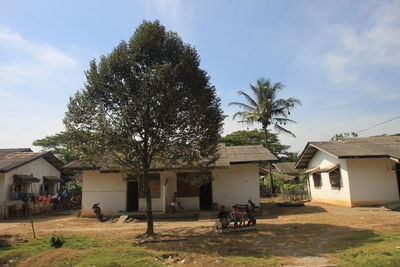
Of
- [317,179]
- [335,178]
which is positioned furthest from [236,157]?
[317,179]

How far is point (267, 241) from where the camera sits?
9258 mm

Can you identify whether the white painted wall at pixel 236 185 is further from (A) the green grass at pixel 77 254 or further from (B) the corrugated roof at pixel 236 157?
(A) the green grass at pixel 77 254

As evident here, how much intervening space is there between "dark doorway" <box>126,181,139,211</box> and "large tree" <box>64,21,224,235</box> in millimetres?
6691

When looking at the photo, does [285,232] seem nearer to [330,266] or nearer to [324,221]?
[324,221]

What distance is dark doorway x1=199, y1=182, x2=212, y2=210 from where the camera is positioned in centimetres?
1741

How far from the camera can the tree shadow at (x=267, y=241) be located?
26.3 ft

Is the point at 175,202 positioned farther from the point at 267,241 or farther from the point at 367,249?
the point at 367,249

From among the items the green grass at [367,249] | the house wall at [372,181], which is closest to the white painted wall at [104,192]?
the green grass at [367,249]

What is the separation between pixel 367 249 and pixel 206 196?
10.8m

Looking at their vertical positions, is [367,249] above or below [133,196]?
below

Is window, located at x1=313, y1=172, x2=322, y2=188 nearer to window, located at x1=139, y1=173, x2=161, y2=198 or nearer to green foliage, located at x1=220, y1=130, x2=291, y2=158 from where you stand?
window, located at x1=139, y1=173, x2=161, y2=198

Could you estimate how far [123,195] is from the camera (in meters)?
17.0

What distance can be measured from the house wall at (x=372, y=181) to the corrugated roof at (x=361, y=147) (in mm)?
632

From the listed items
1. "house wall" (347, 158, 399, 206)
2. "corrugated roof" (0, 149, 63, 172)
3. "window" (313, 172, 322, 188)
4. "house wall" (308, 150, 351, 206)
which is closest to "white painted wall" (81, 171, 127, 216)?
"corrugated roof" (0, 149, 63, 172)
